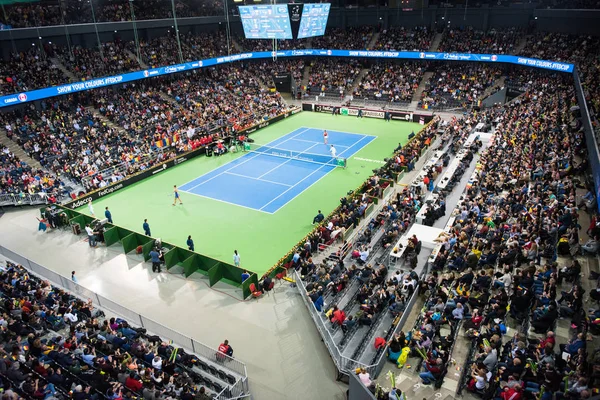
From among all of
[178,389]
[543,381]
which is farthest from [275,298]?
[543,381]

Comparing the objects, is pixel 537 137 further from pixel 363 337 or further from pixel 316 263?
pixel 363 337

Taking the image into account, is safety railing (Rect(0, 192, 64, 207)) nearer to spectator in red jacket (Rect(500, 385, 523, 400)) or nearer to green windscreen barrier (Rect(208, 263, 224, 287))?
green windscreen barrier (Rect(208, 263, 224, 287))

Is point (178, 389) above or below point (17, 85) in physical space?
below

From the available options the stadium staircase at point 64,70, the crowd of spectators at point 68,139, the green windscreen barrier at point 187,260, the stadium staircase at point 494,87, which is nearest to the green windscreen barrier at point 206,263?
the green windscreen barrier at point 187,260

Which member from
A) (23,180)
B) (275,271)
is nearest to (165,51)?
(23,180)

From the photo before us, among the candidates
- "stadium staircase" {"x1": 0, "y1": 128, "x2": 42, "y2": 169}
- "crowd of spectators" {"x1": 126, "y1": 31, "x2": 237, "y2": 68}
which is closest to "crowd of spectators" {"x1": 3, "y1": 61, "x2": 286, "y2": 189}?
"stadium staircase" {"x1": 0, "y1": 128, "x2": 42, "y2": 169}

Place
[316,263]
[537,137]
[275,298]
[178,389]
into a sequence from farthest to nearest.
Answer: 1. [537,137]
2. [316,263]
3. [275,298]
4. [178,389]
